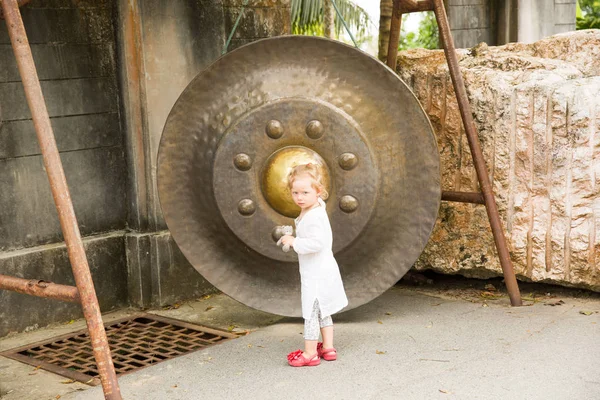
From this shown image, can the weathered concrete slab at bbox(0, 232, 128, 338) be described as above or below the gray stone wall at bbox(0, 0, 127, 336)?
below

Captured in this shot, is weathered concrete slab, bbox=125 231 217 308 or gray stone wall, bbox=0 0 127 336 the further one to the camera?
weathered concrete slab, bbox=125 231 217 308

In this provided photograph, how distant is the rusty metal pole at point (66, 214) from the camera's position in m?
2.83

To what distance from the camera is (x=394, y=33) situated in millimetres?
4555

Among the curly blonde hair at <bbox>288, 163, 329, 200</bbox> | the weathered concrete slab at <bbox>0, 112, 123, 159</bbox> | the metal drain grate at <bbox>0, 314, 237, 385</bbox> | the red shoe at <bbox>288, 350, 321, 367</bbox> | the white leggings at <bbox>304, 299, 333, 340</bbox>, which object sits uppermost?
the weathered concrete slab at <bbox>0, 112, 123, 159</bbox>

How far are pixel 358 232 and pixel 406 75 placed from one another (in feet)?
3.91

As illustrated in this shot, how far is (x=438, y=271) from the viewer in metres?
4.78

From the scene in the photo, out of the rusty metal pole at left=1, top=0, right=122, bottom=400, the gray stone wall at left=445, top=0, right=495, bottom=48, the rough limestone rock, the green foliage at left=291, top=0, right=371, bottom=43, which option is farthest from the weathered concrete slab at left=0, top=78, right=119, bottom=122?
the green foliage at left=291, top=0, right=371, bottom=43

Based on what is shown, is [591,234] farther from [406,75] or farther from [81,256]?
[81,256]

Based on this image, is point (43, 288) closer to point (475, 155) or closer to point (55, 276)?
point (55, 276)

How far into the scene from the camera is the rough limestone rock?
13.9ft

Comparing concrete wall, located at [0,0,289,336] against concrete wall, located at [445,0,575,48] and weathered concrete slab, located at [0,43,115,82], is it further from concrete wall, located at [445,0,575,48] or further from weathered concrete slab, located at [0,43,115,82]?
concrete wall, located at [445,0,575,48]

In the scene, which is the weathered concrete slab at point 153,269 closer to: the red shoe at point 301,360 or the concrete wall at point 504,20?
the red shoe at point 301,360

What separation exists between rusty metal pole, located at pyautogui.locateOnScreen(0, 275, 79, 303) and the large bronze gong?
3.73 feet

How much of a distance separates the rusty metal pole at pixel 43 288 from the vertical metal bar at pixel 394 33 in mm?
2362
